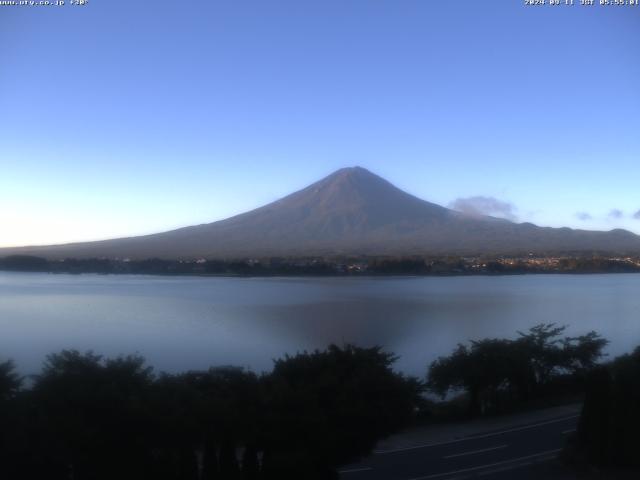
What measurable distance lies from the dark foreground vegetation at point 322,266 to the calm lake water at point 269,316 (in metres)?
2.18

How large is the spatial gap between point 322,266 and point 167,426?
29.8 metres

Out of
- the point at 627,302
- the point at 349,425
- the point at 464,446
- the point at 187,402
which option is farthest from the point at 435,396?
the point at 627,302

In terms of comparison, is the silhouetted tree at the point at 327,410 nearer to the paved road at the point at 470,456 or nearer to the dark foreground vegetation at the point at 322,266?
the paved road at the point at 470,456

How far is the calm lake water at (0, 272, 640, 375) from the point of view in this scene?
1238 centimetres

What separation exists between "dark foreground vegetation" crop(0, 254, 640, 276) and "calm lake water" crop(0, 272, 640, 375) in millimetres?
2175

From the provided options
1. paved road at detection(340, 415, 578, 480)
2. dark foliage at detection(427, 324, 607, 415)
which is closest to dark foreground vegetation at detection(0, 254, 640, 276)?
dark foliage at detection(427, 324, 607, 415)

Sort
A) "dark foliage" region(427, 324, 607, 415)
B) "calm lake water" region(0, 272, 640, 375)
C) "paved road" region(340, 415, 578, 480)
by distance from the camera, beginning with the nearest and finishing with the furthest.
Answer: "paved road" region(340, 415, 578, 480) → "dark foliage" region(427, 324, 607, 415) → "calm lake water" region(0, 272, 640, 375)

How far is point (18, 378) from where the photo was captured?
6.07m

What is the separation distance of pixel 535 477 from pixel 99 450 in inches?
148

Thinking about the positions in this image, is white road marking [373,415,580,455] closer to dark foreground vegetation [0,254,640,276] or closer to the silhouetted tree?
the silhouetted tree

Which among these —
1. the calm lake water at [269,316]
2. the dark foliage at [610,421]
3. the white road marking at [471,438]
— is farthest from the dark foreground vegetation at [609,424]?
the calm lake water at [269,316]

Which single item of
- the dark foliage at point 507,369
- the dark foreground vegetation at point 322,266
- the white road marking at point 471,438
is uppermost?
the dark foreground vegetation at point 322,266

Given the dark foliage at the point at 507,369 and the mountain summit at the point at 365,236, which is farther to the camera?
the mountain summit at the point at 365,236

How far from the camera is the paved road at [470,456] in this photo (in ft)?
21.6
